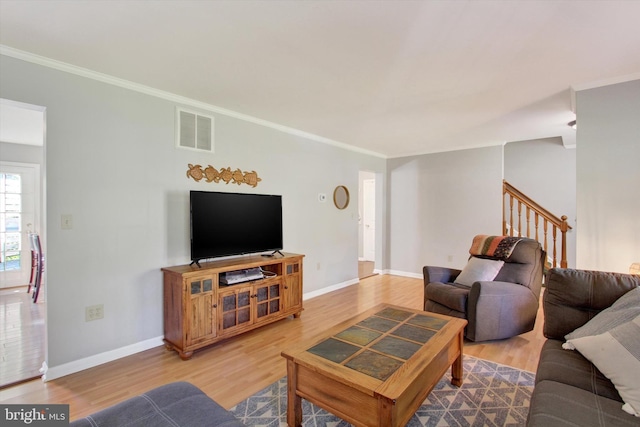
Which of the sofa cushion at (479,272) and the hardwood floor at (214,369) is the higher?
the sofa cushion at (479,272)

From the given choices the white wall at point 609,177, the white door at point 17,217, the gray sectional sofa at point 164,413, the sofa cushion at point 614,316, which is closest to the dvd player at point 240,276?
the gray sectional sofa at point 164,413

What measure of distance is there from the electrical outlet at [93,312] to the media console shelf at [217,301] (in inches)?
19.0

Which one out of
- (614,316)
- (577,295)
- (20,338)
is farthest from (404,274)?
(20,338)

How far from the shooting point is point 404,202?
5.87 meters

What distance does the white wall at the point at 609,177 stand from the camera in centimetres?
254

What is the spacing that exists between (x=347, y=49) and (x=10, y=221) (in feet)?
19.9

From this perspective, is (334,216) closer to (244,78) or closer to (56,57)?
(244,78)

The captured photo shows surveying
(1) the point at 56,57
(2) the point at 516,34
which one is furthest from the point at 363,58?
(1) the point at 56,57

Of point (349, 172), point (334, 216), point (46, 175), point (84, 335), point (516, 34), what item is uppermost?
point (516, 34)

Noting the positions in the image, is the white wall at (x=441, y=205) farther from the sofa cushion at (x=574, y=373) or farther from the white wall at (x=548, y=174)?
the sofa cushion at (x=574, y=373)

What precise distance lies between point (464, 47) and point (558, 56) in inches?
28.5

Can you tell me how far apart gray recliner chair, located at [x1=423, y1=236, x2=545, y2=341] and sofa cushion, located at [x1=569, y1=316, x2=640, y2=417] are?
118 centimetres

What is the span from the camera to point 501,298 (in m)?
2.81

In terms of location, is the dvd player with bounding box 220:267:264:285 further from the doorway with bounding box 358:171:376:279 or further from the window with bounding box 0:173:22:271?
the doorway with bounding box 358:171:376:279
